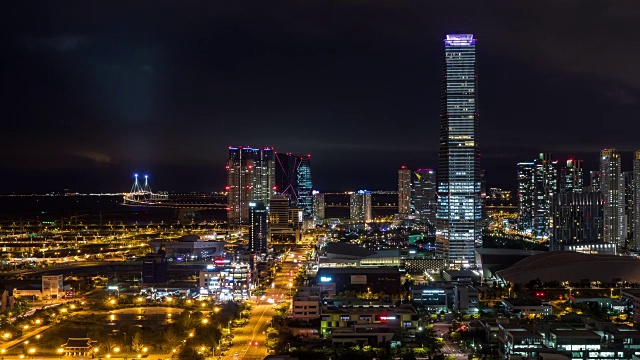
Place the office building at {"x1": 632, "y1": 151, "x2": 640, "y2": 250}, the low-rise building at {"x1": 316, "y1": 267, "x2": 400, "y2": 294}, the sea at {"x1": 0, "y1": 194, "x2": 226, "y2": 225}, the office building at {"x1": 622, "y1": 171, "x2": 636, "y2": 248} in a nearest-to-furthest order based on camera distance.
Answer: the low-rise building at {"x1": 316, "y1": 267, "x2": 400, "y2": 294} < the office building at {"x1": 632, "y1": 151, "x2": 640, "y2": 250} < the office building at {"x1": 622, "y1": 171, "x2": 636, "y2": 248} < the sea at {"x1": 0, "y1": 194, "x2": 226, "y2": 225}

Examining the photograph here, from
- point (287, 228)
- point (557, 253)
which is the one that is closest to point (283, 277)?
point (557, 253)

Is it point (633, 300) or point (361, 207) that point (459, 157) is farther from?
point (361, 207)

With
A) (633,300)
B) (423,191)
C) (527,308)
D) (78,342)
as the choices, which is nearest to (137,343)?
(78,342)

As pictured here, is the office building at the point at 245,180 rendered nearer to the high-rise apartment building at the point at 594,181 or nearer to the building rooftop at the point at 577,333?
the high-rise apartment building at the point at 594,181

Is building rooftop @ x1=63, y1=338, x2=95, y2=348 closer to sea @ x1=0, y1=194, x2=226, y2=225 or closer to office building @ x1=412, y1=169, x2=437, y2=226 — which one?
sea @ x1=0, y1=194, x2=226, y2=225

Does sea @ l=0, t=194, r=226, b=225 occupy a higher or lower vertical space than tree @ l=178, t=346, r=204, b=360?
higher

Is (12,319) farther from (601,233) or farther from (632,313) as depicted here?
(601,233)

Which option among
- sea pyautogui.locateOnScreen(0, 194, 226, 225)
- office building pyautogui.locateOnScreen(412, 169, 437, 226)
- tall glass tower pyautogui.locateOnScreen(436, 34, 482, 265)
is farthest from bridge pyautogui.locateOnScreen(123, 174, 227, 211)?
tall glass tower pyautogui.locateOnScreen(436, 34, 482, 265)
